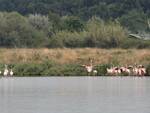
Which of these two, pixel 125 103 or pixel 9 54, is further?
pixel 9 54

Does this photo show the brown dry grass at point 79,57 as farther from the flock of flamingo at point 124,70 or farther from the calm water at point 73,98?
the calm water at point 73,98

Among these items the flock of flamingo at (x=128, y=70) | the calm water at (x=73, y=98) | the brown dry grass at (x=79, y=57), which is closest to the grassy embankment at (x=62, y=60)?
the brown dry grass at (x=79, y=57)

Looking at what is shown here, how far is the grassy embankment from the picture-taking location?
117 feet

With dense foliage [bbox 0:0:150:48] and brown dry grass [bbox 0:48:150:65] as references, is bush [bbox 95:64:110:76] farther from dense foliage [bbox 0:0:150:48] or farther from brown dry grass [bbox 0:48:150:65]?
dense foliage [bbox 0:0:150:48]

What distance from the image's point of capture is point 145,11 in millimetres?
91250

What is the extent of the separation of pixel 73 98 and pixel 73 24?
51167 millimetres

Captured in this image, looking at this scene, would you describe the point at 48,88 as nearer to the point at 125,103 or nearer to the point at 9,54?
the point at 125,103

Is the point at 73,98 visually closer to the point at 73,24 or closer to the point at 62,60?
the point at 62,60

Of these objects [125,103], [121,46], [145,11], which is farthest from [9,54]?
[145,11]

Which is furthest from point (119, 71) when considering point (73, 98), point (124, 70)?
point (73, 98)

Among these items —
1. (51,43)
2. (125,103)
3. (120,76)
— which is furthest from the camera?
(51,43)

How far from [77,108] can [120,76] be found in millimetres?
17876

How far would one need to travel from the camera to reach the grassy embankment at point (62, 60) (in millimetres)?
35781

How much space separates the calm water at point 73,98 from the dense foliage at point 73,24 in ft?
99.5
